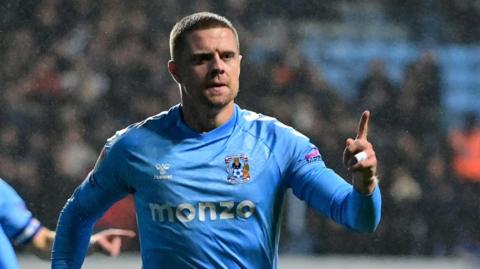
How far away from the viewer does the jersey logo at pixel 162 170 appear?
4.44 metres

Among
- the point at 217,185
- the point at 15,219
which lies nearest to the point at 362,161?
the point at 217,185

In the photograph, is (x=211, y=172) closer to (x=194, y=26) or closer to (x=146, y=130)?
(x=146, y=130)

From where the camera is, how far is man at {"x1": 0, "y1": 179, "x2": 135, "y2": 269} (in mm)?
4816

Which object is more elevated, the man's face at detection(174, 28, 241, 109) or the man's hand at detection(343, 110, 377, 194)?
the man's face at detection(174, 28, 241, 109)

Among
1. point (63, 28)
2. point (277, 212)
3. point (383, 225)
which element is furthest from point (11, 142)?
point (277, 212)

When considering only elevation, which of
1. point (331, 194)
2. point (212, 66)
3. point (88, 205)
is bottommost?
point (88, 205)

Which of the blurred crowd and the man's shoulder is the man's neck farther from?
the blurred crowd

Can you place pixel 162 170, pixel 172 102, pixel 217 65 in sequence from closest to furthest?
pixel 217 65 → pixel 162 170 → pixel 172 102

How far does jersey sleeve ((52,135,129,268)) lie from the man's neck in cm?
26

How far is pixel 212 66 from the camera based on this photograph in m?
4.37

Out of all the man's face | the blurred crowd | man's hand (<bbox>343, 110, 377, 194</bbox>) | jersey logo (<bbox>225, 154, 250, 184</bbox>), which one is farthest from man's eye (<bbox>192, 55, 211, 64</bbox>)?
the blurred crowd

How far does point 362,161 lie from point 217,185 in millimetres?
677

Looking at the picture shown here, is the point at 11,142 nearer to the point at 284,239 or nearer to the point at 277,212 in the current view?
the point at 284,239

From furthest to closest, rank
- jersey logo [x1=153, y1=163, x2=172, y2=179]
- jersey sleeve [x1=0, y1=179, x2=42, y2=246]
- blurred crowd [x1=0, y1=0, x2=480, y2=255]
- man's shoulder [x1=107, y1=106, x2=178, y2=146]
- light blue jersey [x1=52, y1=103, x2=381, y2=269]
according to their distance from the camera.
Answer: blurred crowd [x1=0, y1=0, x2=480, y2=255] → jersey sleeve [x1=0, y1=179, x2=42, y2=246] → man's shoulder [x1=107, y1=106, x2=178, y2=146] → jersey logo [x1=153, y1=163, x2=172, y2=179] → light blue jersey [x1=52, y1=103, x2=381, y2=269]
